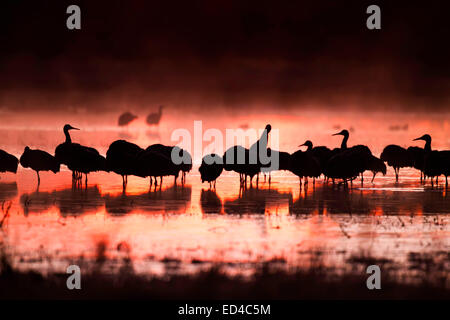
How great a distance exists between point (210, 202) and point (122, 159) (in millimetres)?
8758

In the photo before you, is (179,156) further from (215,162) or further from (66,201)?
(66,201)

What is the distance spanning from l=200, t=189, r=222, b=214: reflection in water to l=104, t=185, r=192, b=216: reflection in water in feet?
1.69

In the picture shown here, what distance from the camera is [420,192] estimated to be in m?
27.4

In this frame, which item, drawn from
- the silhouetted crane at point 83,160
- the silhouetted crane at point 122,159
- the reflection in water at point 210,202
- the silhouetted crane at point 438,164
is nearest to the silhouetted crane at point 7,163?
the silhouetted crane at point 83,160

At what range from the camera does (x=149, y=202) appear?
21.6 m

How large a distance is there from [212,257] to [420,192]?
59.6 feet

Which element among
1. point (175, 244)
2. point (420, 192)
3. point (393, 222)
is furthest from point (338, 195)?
point (175, 244)

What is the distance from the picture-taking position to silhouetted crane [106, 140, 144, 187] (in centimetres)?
2946

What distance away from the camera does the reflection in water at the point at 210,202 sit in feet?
62.6

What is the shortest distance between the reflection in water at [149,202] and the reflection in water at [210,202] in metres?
0.52

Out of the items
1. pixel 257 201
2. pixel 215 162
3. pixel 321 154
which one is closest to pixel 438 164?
pixel 321 154

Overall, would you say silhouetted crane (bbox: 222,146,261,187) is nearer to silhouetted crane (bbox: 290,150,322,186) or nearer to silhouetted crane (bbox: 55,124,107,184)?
silhouetted crane (bbox: 290,150,322,186)

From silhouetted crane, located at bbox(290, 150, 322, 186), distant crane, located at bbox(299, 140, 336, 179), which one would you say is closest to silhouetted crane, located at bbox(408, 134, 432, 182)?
distant crane, located at bbox(299, 140, 336, 179)
